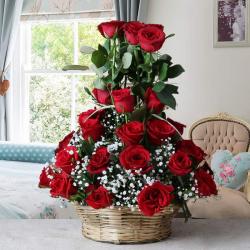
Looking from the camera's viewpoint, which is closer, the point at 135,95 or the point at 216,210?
the point at 135,95

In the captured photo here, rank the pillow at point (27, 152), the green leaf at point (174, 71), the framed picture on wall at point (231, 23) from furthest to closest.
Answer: the framed picture on wall at point (231, 23), the pillow at point (27, 152), the green leaf at point (174, 71)

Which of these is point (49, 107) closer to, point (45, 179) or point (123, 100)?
point (45, 179)

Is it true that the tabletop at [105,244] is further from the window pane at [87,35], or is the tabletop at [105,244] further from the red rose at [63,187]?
the window pane at [87,35]

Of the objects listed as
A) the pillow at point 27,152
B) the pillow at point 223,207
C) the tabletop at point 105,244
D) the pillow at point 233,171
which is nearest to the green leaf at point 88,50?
the tabletop at point 105,244

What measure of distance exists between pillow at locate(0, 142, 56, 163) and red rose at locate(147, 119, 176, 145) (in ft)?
11.2

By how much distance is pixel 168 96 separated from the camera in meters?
1.39

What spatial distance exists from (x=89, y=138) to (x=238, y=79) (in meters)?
3.93

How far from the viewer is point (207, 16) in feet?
17.1

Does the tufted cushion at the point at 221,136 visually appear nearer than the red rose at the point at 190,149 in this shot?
No

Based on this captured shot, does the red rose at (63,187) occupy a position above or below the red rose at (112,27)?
below

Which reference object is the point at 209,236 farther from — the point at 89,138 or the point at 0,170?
the point at 0,170

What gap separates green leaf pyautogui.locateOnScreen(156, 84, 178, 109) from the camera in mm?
1373

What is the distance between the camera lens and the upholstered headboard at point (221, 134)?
188 inches

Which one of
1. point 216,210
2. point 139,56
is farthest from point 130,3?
point 139,56
